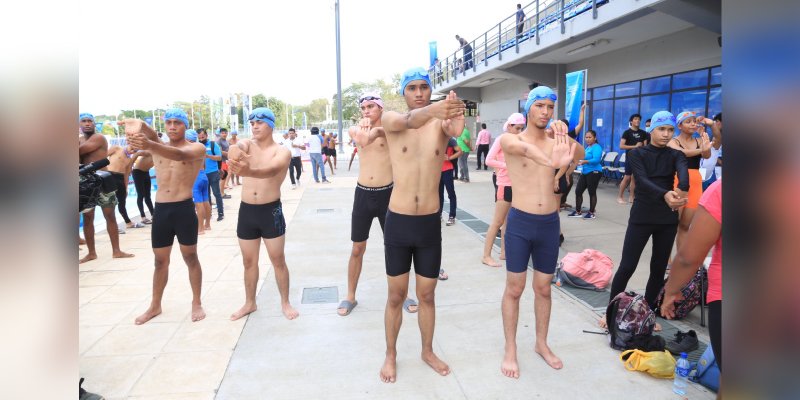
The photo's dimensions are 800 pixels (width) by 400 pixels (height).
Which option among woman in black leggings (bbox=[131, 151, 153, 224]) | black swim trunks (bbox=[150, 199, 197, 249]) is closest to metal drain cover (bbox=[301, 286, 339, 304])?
black swim trunks (bbox=[150, 199, 197, 249])

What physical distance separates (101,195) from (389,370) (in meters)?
5.20

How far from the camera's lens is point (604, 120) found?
47.1ft

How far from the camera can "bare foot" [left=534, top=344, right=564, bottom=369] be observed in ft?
11.0

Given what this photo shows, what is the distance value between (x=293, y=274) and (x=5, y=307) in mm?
5120

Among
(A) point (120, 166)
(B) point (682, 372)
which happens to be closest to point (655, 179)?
(B) point (682, 372)

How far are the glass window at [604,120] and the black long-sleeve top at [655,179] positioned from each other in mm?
11108

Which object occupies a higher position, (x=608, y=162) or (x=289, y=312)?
(x=608, y=162)

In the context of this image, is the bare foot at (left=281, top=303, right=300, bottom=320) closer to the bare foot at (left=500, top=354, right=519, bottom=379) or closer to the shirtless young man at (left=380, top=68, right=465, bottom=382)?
the shirtless young man at (left=380, top=68, right=465, bottom=382)

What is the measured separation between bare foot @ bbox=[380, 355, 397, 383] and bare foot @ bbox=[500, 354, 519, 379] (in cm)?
77

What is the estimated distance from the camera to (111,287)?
529cm

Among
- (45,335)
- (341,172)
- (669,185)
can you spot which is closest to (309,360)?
(45,335)

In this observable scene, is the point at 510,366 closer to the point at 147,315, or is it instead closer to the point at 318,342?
the point at 318,342

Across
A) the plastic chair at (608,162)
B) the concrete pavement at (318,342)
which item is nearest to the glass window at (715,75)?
the plastic chair at (608,162)

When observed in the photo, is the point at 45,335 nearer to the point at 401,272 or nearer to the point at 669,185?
the point at 401,272
